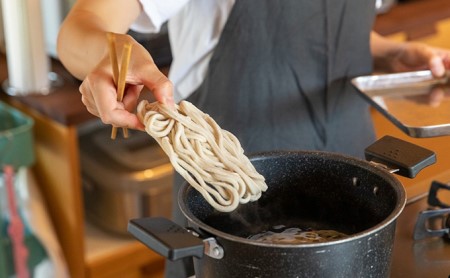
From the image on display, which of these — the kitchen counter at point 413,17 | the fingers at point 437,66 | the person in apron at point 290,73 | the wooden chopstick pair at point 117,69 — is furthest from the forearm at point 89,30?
the kitchen counter at point 413,17

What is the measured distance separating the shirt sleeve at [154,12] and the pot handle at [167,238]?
0.40 meters

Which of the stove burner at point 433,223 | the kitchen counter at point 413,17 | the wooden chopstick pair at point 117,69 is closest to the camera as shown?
A: the wooden chopstick pair at point 117,69

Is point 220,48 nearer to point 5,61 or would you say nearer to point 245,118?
point 245,118

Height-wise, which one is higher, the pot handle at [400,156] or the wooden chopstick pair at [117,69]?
the wooden chopstick pair at [117,69]

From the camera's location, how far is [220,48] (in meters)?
1.10

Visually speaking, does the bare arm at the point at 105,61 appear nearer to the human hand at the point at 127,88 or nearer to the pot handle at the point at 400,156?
the human hand at the point at 127,88

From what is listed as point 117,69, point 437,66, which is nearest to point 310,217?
point 117,69

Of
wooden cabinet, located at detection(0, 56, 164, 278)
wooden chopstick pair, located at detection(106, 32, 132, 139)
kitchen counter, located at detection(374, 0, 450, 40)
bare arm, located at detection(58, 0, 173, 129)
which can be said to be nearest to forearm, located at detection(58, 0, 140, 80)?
bare arm, located at detection(58, 0, 173, 129)

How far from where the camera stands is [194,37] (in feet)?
3.59

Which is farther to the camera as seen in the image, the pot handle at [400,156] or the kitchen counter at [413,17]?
the kitchen counter at [413,17]

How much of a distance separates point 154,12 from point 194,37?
137 millimetres

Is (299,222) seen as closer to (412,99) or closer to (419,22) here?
(412,99)

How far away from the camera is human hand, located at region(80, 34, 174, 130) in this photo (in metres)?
0.71

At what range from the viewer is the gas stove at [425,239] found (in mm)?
769
